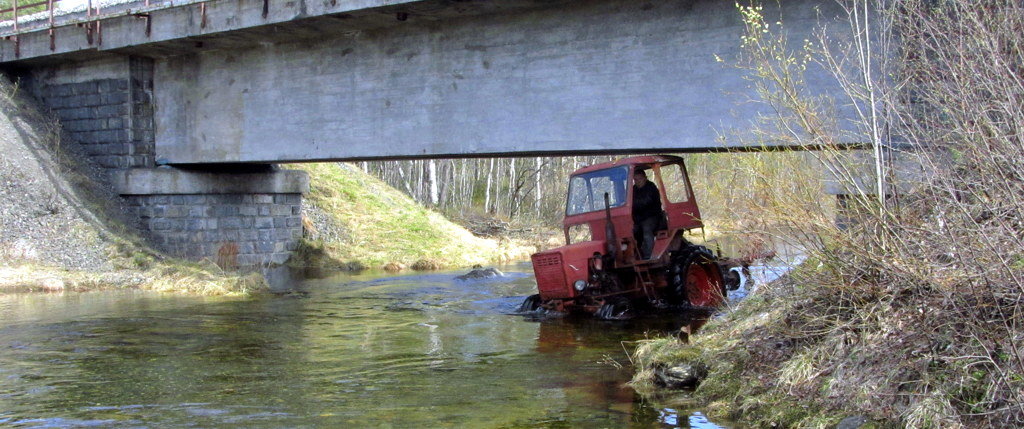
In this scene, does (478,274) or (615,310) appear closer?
(615,310)

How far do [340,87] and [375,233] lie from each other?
28.1ft

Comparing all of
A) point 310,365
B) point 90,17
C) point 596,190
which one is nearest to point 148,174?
point 90,17

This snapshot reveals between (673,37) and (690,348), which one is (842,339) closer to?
(690,348)

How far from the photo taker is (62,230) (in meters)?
18.8

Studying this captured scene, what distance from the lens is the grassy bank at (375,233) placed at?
78.0 feet

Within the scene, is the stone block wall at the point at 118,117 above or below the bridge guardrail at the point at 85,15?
below

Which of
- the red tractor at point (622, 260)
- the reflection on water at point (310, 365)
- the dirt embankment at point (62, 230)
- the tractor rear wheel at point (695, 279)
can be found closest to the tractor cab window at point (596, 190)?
the red tractor at point (622, 260)

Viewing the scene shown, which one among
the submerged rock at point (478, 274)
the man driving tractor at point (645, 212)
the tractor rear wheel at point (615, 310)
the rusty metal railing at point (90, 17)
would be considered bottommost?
the submerged rock at point (478, 274)

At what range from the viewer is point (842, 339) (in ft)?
22.8

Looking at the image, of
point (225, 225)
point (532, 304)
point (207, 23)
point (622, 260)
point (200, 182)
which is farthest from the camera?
point (225, 225)

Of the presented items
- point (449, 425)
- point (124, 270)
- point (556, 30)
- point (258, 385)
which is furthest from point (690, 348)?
point (124, 270)

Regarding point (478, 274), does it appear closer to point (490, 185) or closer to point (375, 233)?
point (375, 233)

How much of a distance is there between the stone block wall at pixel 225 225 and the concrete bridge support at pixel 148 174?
0.07 feet

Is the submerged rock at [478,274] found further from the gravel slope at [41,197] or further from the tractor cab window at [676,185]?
the gravel slope at [41,197]
